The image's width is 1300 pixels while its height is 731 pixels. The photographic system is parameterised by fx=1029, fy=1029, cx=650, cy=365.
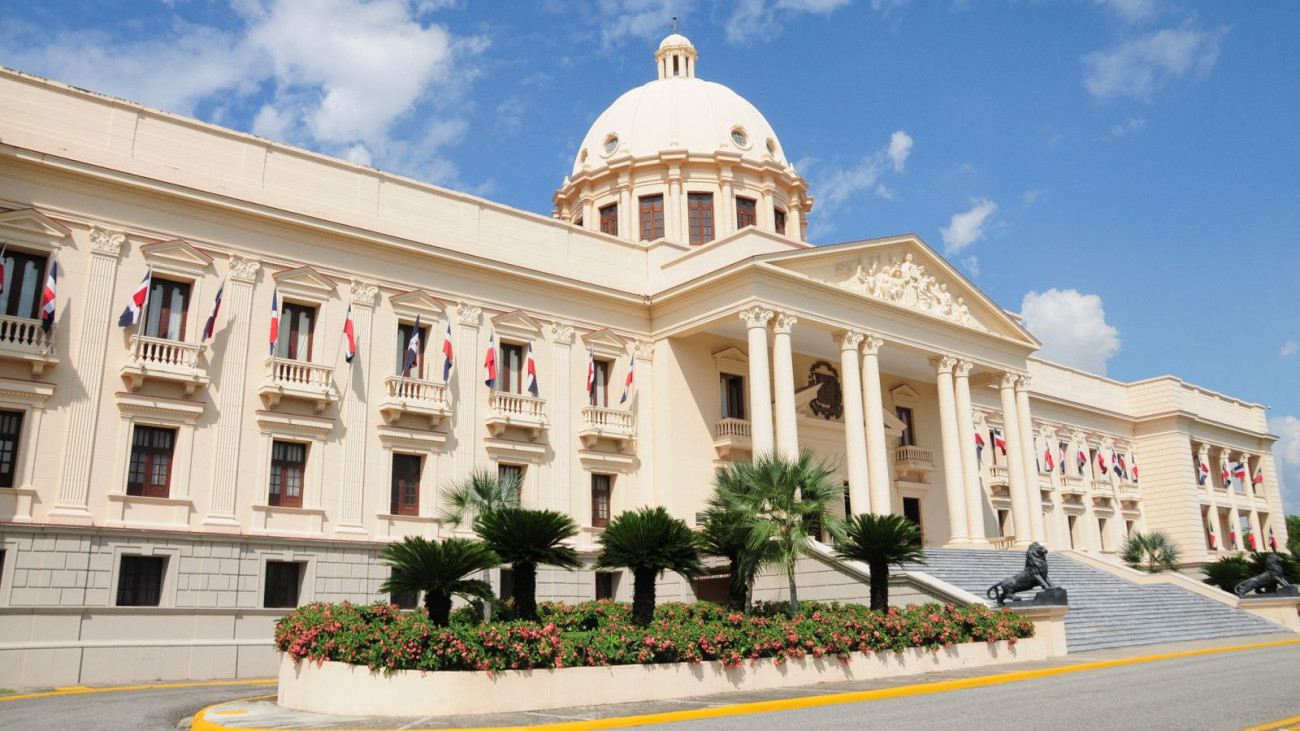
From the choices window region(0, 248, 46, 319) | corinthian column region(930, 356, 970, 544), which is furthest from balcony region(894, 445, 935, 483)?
window region(0, 248, 46, 319)

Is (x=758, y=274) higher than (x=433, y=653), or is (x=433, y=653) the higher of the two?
(x=758, y=274)

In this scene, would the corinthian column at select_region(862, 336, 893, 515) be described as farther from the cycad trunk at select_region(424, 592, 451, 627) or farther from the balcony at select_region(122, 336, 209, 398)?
the balcony at select_region(122, 336, 209, 398)

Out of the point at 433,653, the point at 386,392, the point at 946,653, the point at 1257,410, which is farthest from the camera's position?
the point at 1257,410

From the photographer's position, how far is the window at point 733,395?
118 ft

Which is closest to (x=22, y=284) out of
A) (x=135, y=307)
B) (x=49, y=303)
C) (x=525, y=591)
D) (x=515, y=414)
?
(x=49, y=303)

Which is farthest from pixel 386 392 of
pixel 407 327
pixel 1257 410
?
pixel 1257 410

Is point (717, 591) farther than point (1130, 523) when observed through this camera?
No

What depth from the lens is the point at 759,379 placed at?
102 ft

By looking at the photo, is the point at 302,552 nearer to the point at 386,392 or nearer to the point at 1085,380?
the point at 386,392

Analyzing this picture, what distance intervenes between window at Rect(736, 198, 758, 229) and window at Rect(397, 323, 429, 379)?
19.7m

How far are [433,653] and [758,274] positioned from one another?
19.6 m

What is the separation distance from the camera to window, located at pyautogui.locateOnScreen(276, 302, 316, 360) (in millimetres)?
27156

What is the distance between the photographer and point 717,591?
100 feet

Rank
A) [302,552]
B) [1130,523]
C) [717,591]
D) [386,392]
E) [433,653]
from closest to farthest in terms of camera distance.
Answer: [433,653] → [302,552] → [386,392] → [717,591] → [1130,523]
